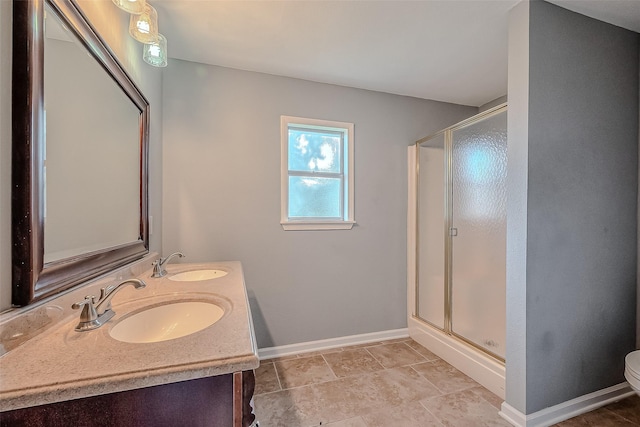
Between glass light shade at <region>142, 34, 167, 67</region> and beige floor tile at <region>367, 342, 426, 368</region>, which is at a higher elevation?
glass light shade at <region>142, 34, 167, 67</region>

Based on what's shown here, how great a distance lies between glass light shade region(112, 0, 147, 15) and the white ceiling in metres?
0.48

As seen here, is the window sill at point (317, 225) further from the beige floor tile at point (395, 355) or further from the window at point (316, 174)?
the beige floor tile at point (395, 355)

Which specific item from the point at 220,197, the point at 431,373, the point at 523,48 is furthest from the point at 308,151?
the point at 431,373

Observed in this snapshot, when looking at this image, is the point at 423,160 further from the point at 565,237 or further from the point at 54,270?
the point at 54,270

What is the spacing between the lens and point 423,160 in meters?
2.80

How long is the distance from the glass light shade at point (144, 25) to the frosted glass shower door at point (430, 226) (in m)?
2.34

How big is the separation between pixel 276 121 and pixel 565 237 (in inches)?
88.6

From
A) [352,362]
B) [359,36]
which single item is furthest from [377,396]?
[359,36]

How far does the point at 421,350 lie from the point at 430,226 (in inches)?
46.4

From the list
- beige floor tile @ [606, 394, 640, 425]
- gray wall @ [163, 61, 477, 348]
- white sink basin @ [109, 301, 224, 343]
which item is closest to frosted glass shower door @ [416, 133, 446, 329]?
gray wall @ [163, 61, 477, 348]

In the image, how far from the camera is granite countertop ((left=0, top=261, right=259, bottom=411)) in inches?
22.6

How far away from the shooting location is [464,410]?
5.68 ft

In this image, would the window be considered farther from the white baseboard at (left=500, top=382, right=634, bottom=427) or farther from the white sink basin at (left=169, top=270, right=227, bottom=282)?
the white baseboard at (left=500, top=382, right=634, bottom=427)

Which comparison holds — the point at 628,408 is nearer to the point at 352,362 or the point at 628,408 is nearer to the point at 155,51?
the point at 352,362
